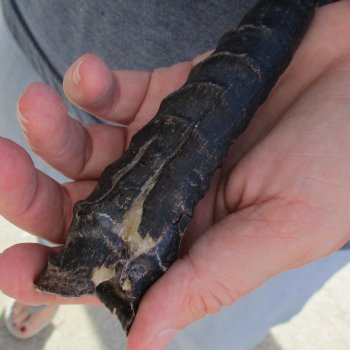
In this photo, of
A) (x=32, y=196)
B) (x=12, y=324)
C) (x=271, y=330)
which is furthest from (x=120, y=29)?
(x=271, y=330)

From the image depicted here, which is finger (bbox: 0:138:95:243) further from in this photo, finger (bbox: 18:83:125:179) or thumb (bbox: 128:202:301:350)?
thumb (bbox: 128:202:301:350)

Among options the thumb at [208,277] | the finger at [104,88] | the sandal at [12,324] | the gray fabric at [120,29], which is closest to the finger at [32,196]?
the finger at [104,88]

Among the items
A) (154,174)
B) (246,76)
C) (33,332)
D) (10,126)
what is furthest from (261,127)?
(33,332)

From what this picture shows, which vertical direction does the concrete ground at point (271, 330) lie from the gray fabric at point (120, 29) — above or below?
below

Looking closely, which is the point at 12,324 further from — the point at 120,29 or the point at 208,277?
the point at 208,277

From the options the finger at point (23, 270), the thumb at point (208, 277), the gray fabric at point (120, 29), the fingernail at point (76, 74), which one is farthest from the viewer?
the gray fabric at point (120, 29)

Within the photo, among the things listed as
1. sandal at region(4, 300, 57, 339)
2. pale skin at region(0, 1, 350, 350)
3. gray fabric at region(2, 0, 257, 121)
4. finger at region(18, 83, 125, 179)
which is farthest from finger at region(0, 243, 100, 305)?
sandal at region(4, 300, 57, 339)

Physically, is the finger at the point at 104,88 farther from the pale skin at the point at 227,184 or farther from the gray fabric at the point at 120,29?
the gray fabric at the point at 120,29
